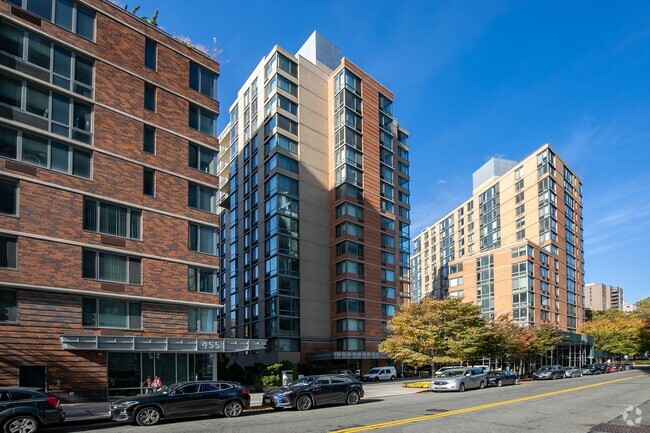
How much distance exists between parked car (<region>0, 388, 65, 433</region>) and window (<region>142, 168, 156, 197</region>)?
55.4ft

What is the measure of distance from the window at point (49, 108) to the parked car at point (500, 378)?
28960mm

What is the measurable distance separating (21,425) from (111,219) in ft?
51.8

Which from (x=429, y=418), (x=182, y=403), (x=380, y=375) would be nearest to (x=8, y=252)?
(x=182, y=403)

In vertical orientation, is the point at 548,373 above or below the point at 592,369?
above

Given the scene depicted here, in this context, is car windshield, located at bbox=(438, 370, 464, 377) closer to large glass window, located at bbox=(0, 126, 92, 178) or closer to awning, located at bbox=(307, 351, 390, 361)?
large glass window, located at bbox=(0, 126, 92, 178)

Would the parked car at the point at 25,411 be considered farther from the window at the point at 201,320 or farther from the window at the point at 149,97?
the window at the point at 149,97

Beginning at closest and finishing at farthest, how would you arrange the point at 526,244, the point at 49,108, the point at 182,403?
the point at 182,403
the point at 49,108
the point at 526,244

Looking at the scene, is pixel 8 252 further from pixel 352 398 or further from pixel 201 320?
pixel 352 398

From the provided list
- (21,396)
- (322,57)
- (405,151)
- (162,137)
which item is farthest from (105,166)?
(405,151)

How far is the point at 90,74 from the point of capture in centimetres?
2927

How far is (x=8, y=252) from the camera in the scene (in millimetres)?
24656

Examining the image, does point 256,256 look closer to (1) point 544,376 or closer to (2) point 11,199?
(1) point 544,376

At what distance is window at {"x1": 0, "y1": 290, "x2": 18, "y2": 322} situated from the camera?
24141 mm

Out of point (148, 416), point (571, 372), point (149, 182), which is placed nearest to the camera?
point (148, 416)
